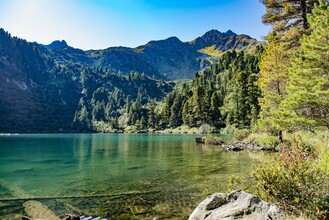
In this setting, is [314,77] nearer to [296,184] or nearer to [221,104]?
[296,184]

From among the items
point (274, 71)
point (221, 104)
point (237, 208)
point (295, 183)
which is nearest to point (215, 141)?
point (274, 71)

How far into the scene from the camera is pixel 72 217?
40.9 feet

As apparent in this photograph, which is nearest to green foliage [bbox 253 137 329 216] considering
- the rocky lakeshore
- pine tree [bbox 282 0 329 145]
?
pine tree [bbox 282 0 329 145]

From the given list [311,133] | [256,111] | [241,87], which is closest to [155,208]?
[311,133]

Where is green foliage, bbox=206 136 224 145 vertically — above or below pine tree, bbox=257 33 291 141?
below

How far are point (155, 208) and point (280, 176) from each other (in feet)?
27.0

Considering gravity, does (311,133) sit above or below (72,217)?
above

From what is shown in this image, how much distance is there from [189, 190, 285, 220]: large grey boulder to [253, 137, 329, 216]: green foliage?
75cm

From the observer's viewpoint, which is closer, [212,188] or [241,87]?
[212,188]

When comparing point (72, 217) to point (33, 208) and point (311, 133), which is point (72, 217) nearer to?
point (33, 208)

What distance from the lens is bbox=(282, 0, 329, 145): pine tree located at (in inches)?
789

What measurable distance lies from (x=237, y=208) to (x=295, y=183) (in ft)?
6.55

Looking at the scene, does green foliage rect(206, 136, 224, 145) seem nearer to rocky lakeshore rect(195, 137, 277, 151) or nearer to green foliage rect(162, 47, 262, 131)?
rocky lakeshore rect(195, 137, 277, 151)

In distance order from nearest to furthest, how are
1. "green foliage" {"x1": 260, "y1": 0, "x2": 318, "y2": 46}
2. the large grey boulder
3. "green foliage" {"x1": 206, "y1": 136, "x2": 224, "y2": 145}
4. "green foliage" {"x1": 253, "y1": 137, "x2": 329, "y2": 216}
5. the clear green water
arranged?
the large grey boulder → "green foliage" {"x1": 253, "y1": 137, "x2": 329, "y2": 216} → the clear green water → "green foliage" {"x1": 260, "y1": 0, "x2": 318, "y2": 46} → "green foliage" {"x1": 206, "y1": 136, "x2": 224, "y2": 145}
